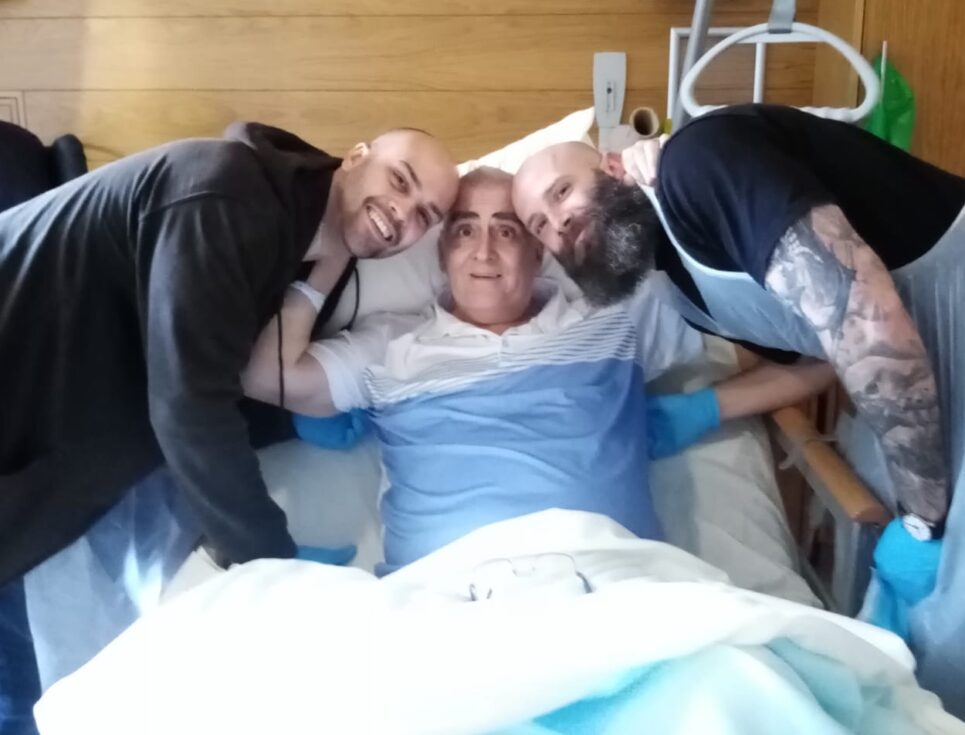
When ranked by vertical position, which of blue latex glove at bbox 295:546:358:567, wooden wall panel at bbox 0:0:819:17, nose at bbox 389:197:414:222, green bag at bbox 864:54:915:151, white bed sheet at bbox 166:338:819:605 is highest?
wooden wall panel at bbox 0:0:819:17

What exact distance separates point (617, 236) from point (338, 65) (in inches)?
36.3

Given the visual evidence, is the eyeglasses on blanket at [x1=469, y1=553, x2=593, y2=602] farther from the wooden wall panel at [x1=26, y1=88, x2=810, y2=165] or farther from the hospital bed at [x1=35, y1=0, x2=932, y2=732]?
the wooden wall panel at [x1=26, y1=88, x2=810, y2=165]

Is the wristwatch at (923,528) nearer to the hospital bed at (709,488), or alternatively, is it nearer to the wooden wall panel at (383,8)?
the hospital bed at (709,488)

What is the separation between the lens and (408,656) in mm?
763

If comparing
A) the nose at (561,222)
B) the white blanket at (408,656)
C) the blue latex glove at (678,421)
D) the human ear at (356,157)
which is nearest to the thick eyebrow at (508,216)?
the nose at (561,222)

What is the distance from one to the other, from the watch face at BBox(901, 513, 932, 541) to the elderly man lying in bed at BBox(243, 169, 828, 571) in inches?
14.0

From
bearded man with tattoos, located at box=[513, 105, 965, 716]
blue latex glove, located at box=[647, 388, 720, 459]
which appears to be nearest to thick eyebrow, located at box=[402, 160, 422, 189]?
bearded man with tattoos, located at box=[513, 105, 965, 716]

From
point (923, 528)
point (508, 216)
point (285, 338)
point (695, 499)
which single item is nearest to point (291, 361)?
point (285, 338)

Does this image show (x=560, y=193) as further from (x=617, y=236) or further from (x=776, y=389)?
(x=776, y=389)

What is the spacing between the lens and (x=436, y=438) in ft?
4.46

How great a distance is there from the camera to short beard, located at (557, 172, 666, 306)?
1.28 metres

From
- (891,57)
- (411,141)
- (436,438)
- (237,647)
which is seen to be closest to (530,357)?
(436,438)

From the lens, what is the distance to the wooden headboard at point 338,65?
6.24ft

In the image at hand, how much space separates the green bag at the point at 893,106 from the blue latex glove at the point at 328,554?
115 centimetres
